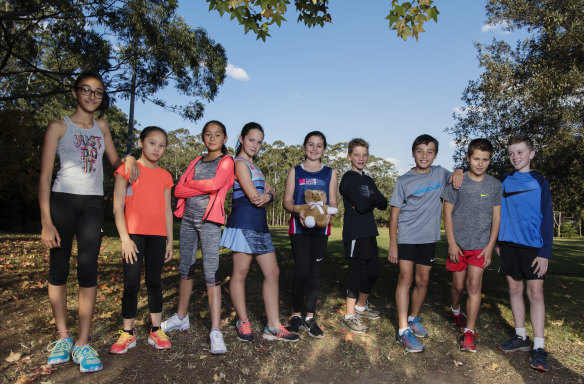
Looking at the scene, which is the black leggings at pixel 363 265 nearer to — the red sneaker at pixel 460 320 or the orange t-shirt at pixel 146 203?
the red sneaker at pixel 460 320

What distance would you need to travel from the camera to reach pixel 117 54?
499 inches

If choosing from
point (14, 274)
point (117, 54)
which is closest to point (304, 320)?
point (14, 274)

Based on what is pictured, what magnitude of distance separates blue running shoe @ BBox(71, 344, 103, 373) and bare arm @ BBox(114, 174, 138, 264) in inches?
30.9

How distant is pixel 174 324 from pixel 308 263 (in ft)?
5.07

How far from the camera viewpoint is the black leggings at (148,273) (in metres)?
3.58

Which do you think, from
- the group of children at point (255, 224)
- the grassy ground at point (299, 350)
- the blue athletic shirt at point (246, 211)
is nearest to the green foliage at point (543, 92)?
the grassy ground at point (299, 350)

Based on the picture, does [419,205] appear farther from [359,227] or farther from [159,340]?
[159,340]

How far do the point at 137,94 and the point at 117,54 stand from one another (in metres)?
1.52

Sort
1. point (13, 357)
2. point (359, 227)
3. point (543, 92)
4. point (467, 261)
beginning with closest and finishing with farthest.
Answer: point (13, 357), point (467, 261), point (359, 227), point (543, 92)

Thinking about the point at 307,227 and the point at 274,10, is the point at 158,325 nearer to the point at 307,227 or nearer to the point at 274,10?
the point at 307,227

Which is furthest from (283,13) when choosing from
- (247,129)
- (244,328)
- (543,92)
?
(543,92)

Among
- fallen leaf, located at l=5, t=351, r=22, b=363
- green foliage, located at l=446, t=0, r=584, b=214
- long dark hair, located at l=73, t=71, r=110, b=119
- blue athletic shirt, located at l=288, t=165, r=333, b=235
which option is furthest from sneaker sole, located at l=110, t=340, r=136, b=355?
green foliage, located at l=446, t=0, r=584, b=214

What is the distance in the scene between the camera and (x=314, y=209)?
13.2 ft

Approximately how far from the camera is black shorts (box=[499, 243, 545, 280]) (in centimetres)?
387
